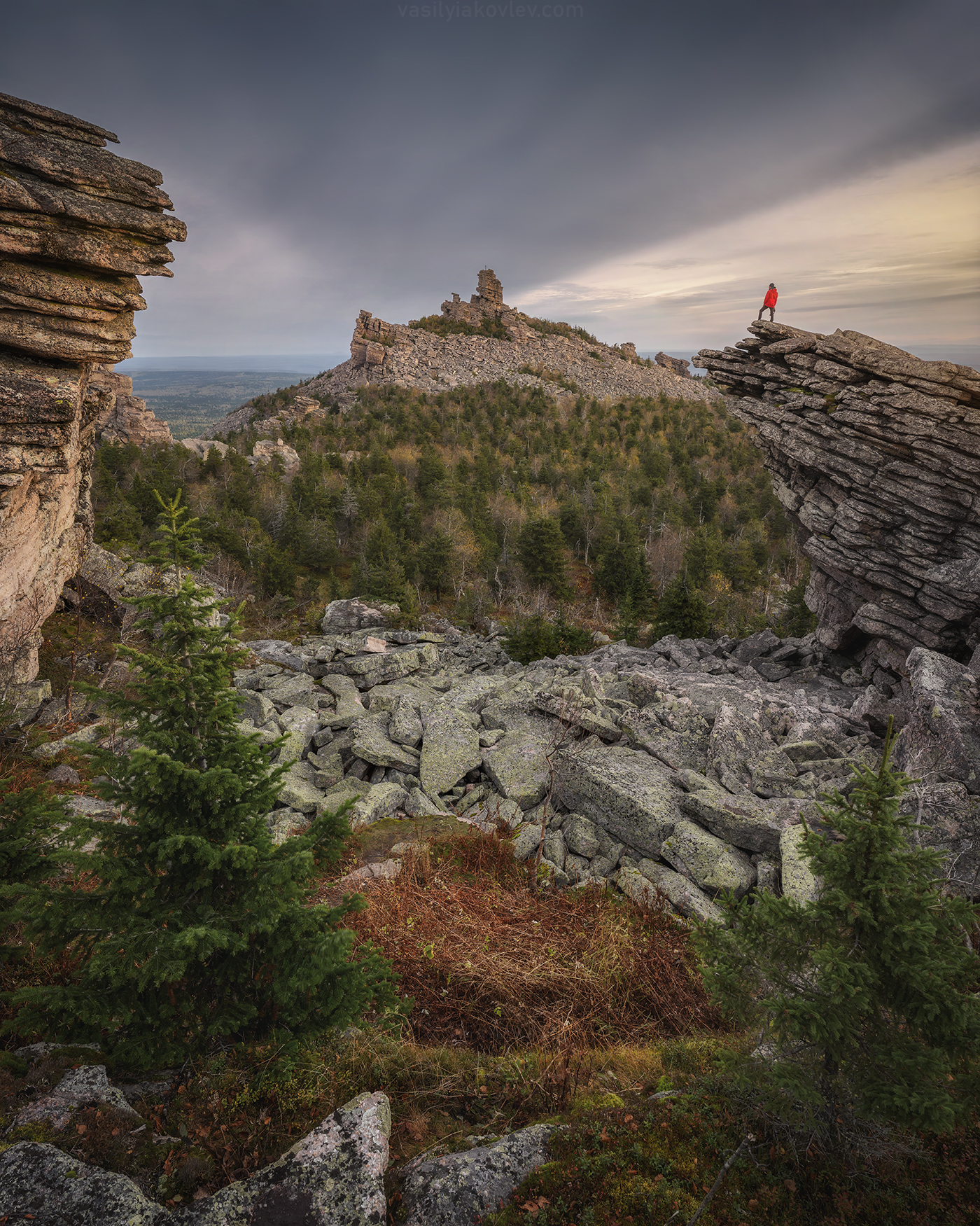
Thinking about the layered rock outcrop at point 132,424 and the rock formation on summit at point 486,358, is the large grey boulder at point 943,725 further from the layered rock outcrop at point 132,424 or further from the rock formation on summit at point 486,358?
the rock formation on summit at point 486,358

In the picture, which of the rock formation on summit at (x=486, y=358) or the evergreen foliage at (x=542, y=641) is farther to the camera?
the rock formation on summit at (x=486, y=358)

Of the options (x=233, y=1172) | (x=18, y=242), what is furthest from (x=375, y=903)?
(x=18, y=242)

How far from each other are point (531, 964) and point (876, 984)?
4.10 meters

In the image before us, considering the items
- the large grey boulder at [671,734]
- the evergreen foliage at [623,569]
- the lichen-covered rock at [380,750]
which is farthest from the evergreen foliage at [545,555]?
the lichen-covered rock at [380,750]

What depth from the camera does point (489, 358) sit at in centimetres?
10294

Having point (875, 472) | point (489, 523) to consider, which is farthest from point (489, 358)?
point (875, 472)

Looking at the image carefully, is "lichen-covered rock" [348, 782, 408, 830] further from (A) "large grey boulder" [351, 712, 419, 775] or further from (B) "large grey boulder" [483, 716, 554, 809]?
(B) "large grey boulder" [483, 716, 554, 809]

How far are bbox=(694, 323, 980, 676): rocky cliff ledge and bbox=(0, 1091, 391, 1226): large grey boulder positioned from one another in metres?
19.5

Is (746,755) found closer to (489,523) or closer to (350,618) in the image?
(350,618)

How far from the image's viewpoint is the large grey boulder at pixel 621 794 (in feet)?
32.1

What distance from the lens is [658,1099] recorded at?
13.9ft

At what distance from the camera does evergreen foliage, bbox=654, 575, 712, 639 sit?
93.7 feet

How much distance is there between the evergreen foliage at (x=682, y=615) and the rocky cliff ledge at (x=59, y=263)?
24.7 metres

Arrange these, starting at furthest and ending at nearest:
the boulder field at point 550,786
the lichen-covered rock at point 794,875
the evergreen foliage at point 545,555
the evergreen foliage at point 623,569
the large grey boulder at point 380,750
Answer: the evergreen foliage at point 545,555 → the evergreen foliage at point 623,569 → the large grey boulder at point 380,750 → the lichen-covered rock at point 794,875 → the boulder field at point 550,786
